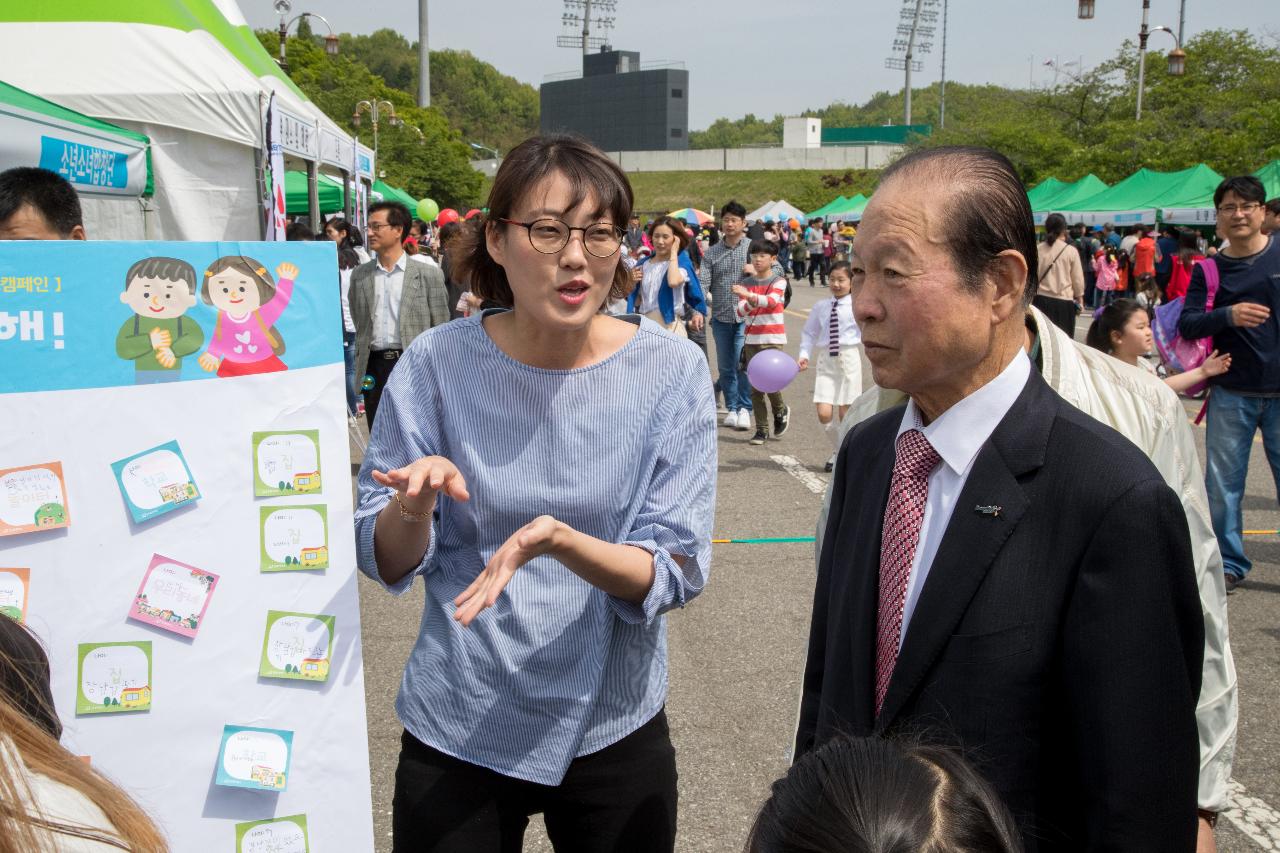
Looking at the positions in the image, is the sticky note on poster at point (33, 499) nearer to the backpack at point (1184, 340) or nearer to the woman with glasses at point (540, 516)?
the woman with glasses at point (540, 516)

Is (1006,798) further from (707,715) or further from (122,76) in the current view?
(122,76)

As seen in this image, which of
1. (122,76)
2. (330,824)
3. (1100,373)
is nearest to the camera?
(1100,373)

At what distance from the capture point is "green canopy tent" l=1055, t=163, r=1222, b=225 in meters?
22.6

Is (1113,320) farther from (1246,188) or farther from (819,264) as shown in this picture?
(819,264)

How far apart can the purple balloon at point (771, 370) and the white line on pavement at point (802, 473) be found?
667 mm

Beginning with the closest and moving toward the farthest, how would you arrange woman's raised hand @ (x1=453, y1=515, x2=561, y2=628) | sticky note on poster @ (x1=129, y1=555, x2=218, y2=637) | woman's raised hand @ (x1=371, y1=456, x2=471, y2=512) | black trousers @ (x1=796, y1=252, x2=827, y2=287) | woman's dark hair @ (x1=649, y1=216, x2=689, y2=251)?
woman's raised hand @ (x1=453, y1=515, x2=561, y2=628), woman's raised hand @ (x1=371, y1=456, x2=471, y2=512), sticky note on poster @ (x1=129, y1=555, x2=218, y2=637), woman's dark hair @ (x1=649, y1=216, x2=689, y2=251), black trousers @ (x1=796, y1=252, x2=827, y2=287)

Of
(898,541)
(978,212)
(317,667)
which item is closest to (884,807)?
(898,541)

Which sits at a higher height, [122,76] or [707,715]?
[122,76]

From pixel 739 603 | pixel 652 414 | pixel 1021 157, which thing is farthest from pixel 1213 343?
pixel 1021 157

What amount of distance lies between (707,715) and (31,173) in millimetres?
3247

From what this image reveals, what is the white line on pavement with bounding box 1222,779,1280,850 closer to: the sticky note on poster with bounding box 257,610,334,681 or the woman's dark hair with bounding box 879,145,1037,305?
the woman's dark hair with bounding box 879,145,1037,305

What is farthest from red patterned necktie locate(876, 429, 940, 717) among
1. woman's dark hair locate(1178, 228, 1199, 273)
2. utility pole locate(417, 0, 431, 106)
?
utility pole locate(417, 0, 431, 106)

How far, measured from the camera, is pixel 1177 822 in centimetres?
139

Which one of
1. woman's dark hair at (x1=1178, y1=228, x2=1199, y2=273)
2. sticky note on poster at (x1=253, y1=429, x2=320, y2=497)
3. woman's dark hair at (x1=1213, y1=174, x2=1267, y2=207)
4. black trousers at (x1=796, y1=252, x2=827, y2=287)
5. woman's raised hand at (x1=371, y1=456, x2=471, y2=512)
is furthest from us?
black trousers at (x1=796, y1=252, x2=827, y2=287)
